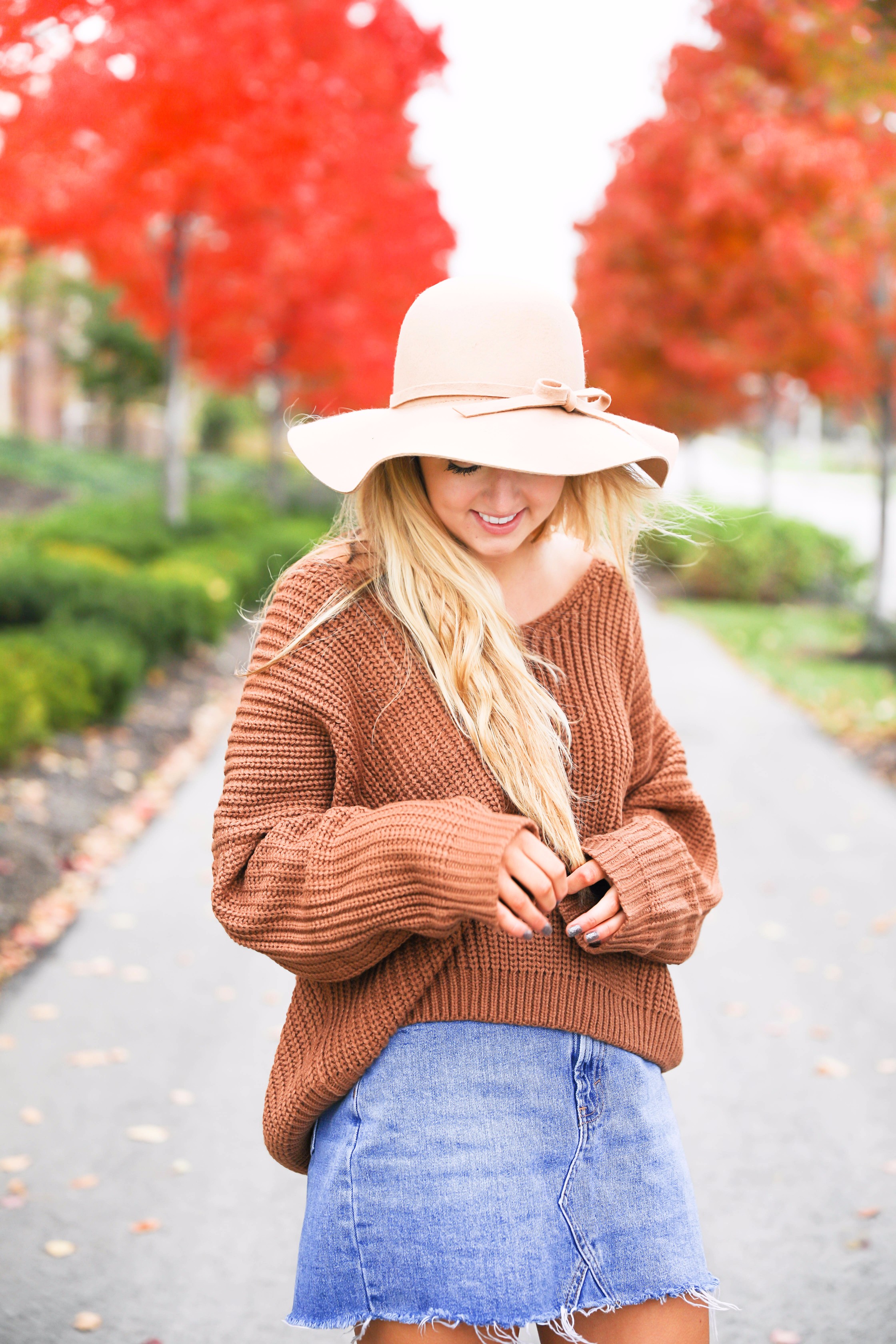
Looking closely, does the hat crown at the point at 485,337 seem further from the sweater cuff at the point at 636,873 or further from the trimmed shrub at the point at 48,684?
the trimmed shrub at the point at 48,684

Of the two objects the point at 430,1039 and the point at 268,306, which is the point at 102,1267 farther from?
the point at 268,306

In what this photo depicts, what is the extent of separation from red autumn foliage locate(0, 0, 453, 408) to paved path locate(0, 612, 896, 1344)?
4357 mm

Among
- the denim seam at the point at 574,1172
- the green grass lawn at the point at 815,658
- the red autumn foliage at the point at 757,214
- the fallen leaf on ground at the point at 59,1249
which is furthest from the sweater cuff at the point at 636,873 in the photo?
the green grass lawn at the point at 815,658

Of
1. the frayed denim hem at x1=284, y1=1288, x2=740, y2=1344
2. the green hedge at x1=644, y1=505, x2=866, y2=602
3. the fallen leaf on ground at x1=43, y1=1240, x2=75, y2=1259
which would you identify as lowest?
the fallen leaf on ground at x1=43, y1=1240, x2=75, y2=1259

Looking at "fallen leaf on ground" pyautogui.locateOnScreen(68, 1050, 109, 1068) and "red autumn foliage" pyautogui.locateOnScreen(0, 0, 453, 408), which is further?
"red autumn foliage" pyautogui.locateOnScreen(0, 0, 453, 408)

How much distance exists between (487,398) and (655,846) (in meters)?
0.66

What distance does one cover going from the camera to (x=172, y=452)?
1389 cm

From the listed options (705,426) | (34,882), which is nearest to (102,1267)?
(34,882)

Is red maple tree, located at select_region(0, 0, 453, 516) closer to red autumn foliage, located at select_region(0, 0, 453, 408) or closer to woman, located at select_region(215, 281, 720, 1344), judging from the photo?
red autumn foliage, located at select_region(0, 0, 453, 408)

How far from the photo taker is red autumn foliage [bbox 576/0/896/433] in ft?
30.7

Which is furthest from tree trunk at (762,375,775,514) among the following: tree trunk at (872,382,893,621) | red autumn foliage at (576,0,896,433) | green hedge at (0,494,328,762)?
green hedge at (0,494,328,762)

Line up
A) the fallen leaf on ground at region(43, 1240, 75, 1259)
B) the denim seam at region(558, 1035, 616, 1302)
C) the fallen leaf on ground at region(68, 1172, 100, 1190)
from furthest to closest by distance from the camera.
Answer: the fallen leaf on ground at region(68, 1172, 100, 1190), the fallen leaf on ground at region(43, 1240, 75, 1259), the denim seam at region(558, 1035, 616, 1302)

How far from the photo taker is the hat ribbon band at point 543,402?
1701 millimetres

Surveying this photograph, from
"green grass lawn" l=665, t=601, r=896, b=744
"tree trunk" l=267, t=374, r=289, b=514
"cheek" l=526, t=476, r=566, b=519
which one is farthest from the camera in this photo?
"tree trunk" l=267, t=374, r=289, b=514
